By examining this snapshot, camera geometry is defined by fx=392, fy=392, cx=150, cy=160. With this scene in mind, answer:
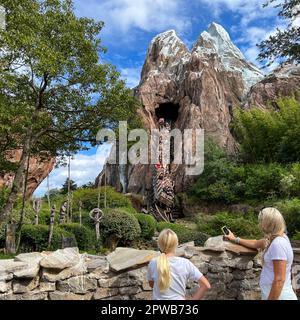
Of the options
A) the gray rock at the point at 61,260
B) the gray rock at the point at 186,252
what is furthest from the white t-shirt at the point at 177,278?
the gray rock at the point at 186,252

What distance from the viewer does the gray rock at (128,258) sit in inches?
156

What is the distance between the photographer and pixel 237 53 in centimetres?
4047

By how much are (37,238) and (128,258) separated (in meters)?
8.01

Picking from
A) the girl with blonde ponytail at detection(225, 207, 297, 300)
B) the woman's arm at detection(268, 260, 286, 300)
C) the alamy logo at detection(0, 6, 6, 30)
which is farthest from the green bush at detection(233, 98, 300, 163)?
the woman's arm at detection(268, 260, 286, 300)

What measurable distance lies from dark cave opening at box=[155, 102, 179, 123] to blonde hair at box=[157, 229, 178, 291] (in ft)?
95.5

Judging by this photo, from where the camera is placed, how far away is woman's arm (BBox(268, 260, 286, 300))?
97.7 inches

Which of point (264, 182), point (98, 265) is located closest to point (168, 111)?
point (264, 182)

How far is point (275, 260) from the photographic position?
2.51 metres

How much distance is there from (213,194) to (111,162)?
14373 mm

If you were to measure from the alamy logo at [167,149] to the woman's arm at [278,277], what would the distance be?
2035 cm

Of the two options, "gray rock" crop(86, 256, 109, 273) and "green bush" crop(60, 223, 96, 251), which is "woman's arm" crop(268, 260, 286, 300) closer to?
"gray rock" crop(86, 256, 109, 273)
